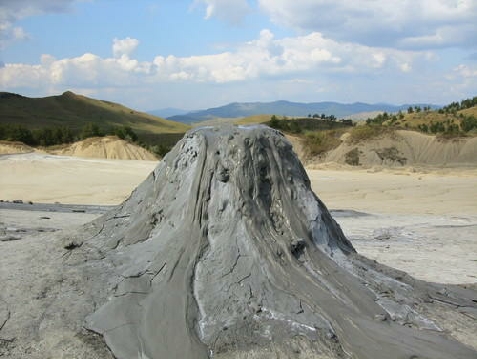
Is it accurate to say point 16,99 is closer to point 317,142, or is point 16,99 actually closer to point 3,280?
point 317,142

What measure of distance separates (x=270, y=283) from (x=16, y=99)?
3711 inches

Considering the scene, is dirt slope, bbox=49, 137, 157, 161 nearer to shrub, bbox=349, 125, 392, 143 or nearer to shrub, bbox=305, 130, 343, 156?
shrub, bbox=305, 130, 343, 156

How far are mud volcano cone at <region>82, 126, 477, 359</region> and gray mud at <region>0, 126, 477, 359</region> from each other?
0.04 feet

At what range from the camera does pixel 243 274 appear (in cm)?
529

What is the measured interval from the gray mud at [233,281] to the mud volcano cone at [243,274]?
0.01 m

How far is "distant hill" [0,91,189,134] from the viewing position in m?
81.7

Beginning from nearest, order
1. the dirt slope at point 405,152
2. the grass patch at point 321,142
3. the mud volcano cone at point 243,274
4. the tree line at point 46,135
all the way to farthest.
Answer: the mud volcano cone at point 243,274 < the dirt slope at point 405,152 < the grass patch at point 321,142 < the tree line at point 46,135

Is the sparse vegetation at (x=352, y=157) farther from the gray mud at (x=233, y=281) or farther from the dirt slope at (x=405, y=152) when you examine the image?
the gray mud at (x=233, y=281)

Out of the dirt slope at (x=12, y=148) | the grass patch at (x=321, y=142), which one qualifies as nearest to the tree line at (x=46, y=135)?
the dirt slope at (x=12, y=148)

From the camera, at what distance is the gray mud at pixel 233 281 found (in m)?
4.86

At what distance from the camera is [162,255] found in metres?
5.66

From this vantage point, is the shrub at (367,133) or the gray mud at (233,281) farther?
the shrub at (367,133)

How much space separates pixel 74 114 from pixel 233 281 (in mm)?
91969

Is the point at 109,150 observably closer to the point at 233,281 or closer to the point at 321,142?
the point at 321,142
